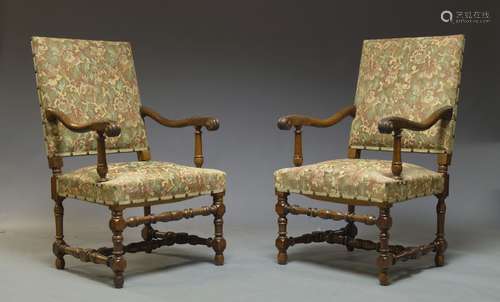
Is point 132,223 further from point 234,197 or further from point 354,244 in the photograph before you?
point 234,197

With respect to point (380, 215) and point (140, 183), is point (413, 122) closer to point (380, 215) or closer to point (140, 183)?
point (380, 215)

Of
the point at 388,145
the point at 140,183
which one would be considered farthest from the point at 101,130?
the point at 388,145

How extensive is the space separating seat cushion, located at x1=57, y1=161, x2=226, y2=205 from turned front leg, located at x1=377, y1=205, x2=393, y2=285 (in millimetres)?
852

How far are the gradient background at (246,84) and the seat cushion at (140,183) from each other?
1246 mm

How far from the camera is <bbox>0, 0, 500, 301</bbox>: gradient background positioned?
5.46 metres

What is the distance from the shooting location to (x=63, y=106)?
13.7 feet

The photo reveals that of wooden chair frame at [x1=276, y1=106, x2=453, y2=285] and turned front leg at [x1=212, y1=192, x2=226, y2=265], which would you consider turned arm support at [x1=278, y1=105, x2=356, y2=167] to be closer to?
wooden chair frame at [x1=276, y1=106, x2=453, y2=285]

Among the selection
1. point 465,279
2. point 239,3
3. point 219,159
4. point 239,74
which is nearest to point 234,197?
point 219,159

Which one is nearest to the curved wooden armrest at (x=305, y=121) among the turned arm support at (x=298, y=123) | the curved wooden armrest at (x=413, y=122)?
the turned arm support at (x=298, y=123)

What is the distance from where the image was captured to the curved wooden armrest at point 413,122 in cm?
372

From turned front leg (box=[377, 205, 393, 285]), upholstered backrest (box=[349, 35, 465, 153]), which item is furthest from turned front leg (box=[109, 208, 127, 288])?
upholstered backrest (box=[349, 35, 465, 153])

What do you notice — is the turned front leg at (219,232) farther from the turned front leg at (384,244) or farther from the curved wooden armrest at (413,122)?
the curved wooden armrest at (413,122)

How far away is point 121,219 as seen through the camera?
3.81 metres

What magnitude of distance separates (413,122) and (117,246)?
1.46 m
